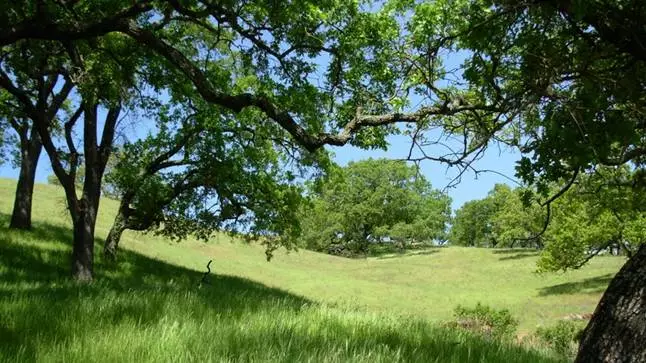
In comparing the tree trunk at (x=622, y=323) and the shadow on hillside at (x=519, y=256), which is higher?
the shadow on hillside at (x=519, y=256)

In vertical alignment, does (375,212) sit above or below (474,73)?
Result: above

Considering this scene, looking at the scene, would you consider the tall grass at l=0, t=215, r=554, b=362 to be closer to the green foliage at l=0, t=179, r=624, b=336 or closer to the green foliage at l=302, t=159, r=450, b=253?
the green foliage at l=0, t=179, r=624, b=336

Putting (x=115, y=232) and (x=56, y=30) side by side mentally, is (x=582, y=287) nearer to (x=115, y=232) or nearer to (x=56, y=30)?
(x=115, y=232)

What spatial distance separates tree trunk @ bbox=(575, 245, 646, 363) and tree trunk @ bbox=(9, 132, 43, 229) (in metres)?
Answer: 22.0

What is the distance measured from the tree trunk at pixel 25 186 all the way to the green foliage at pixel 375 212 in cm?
6347

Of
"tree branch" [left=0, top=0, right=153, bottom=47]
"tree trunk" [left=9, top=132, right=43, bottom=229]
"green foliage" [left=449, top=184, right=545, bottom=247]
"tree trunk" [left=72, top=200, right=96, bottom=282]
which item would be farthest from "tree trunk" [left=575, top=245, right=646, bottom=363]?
"green foliage" [left=449, top=184, right=545, bottom=247]

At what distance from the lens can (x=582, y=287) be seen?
41.9m

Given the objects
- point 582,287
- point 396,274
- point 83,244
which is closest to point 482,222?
point 396,274

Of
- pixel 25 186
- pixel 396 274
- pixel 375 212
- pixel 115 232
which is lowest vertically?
pixel 396 274

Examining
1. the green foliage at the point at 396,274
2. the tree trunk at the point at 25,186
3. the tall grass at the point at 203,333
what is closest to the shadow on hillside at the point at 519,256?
the green foliage at the point at 396,274

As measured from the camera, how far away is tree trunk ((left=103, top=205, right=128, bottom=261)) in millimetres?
20516

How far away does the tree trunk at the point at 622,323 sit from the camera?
9.73ft

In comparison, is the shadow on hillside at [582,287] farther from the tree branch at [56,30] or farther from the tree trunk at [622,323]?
the tree trunk at [622,323]

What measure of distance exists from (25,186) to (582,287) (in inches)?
1535
